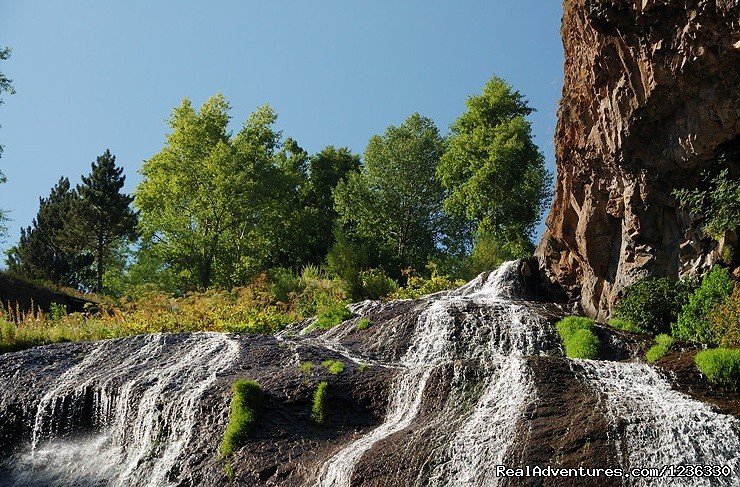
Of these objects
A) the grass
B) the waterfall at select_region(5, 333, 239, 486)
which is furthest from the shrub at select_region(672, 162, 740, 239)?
the waterfall at select_region(5, 333, 239, 486)

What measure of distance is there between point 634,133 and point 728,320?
4754 mm

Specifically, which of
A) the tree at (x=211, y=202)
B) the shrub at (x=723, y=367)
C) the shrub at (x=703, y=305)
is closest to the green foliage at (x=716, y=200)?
the shrub at (x=703, y=305)

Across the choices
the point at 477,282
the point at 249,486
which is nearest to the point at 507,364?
the point at 249,486

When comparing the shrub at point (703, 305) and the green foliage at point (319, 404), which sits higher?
the shrub at point (703, 305)

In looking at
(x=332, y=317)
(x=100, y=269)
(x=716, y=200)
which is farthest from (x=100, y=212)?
(x=716, y=200)

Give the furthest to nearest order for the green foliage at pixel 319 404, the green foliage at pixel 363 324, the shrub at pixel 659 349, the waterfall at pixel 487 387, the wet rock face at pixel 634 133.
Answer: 1. the green foliage at pixel 363 324
2. the wet rock face at pixel 634 133
3. the shrub at pixel 659 349
4. the green foliage at pixel 319 404
5. the waterfall at pixel 487 387

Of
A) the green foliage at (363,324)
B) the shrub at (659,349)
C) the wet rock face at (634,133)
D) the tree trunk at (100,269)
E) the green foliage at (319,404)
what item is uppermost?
the tree trunk at (100,269)

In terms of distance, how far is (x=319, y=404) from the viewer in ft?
33.3

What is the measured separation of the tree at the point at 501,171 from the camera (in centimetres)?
3077

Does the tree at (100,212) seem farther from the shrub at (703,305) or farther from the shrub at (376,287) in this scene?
the shrub at (703,305)

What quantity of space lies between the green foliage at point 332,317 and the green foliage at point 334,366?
156 inches

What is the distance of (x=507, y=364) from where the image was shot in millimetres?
9883

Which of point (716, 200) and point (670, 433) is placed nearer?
point (670, 433)

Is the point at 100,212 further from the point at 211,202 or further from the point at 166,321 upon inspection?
the point at 166,321
